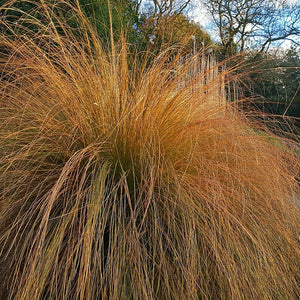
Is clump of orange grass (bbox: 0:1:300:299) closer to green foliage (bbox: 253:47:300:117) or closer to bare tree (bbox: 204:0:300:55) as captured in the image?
green foliage (bbox: 253:47:300:117)

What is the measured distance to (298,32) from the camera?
1020 cm

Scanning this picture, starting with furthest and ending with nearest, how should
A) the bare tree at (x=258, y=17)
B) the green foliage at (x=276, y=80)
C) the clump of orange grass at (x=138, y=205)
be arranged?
the bare tree at (x=258, y=17) < the green foliage at (x=276, y=80) < the clump of orange grass at (x=138, y=205)

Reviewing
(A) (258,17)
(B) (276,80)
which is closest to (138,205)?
(B) (276,80)

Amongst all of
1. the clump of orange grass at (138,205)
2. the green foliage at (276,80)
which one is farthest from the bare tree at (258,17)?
the clump of orange grass at (138,205)

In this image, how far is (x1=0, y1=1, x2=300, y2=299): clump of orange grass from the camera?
109cm

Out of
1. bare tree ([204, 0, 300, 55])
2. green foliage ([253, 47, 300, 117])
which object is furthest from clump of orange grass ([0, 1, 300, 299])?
bare tree ([204, 0, 300, 55])

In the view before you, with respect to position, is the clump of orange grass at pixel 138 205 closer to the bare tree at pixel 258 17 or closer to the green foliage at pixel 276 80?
the green foliage at pixel 276 80

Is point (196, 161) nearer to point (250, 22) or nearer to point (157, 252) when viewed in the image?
point (157, 252)

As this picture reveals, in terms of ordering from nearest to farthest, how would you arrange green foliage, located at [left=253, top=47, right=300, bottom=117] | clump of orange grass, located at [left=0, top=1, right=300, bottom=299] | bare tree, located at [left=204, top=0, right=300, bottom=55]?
clump of orange grass, located at [left=0, top=1, right=300, bottom=299], green foliage, located at [left=253, top=47, right=300, bottom=117], bare tree, located at [left=204, top=0, right=300, bottom=55]

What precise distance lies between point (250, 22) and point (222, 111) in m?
9.66

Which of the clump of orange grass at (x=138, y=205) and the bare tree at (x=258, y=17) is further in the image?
the bare tree at (x=258, y=17)

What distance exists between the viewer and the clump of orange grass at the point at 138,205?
1091 mm

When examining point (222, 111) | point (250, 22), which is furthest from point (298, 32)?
point (222, 111)

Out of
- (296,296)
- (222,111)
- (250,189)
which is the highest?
(222,111)
